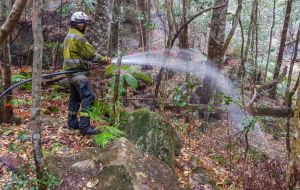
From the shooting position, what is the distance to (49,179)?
14.7 ft

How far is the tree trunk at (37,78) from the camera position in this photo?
371cm

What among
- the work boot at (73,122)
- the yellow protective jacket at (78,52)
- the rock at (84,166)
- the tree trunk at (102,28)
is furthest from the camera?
the tree trunk at (102,28)

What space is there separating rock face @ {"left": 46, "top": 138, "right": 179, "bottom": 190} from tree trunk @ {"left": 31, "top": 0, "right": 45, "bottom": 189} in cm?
60

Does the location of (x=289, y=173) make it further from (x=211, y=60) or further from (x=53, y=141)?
(x=211, y=60)

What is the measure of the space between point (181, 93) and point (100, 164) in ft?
12.4

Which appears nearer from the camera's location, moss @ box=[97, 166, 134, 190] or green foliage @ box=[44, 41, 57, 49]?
moss @ box=[97, 166, 134, 190]

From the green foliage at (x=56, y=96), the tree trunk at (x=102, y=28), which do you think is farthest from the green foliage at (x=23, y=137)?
the green foliage at (x=56, y=96)

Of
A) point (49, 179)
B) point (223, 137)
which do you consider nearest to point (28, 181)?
Result: point (49, 179)

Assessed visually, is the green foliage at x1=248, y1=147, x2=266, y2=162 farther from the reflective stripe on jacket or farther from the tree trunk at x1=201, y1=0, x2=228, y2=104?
the reflective stripe on jacket

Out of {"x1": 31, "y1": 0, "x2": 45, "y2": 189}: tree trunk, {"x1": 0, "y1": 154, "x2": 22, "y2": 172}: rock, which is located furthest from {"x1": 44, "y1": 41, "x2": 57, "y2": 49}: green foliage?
{"x1": 31, "y1": 0, "x2": 45, "y2": 189}: tree trunk

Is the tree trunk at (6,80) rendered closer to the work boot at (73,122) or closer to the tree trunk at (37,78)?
the work boot at (73,122)

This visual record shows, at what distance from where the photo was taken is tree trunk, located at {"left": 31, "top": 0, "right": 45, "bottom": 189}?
146 inches

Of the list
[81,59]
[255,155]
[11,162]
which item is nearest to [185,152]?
[255,155]

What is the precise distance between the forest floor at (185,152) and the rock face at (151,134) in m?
0.50
